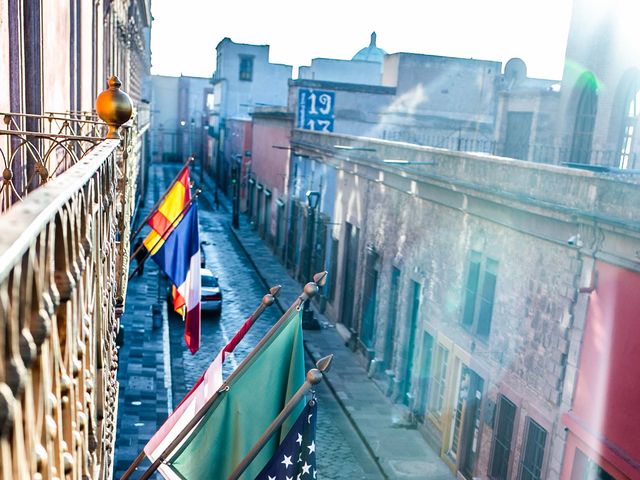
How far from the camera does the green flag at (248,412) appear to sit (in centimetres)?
645

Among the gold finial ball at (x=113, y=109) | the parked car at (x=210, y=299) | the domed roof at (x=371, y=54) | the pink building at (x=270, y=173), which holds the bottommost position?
the parked car at (x=210, y=299)

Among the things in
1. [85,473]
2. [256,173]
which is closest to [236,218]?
[256,173]

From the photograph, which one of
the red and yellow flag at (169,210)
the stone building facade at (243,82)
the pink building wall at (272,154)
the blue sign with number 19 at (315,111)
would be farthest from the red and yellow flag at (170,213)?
the stone building facade at (243,82)

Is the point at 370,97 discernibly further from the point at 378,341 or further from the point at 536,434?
the point at 536,434

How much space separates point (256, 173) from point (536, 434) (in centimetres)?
3114

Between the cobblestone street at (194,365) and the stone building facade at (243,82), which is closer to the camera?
the cobblestone street at (194,365)

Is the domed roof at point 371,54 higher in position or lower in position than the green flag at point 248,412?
higher

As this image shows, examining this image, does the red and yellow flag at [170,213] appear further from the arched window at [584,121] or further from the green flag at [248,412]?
the arched window at [584,121]

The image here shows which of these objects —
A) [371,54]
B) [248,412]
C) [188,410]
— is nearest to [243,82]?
[371,54]

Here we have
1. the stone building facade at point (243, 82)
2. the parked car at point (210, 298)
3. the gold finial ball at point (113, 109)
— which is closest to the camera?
the gold finial ball at point (113, 109)

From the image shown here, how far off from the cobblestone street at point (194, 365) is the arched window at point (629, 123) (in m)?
11.1

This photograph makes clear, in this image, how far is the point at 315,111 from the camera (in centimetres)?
3064

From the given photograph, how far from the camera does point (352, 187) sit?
22.6m

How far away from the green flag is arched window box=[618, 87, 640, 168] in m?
17.7
